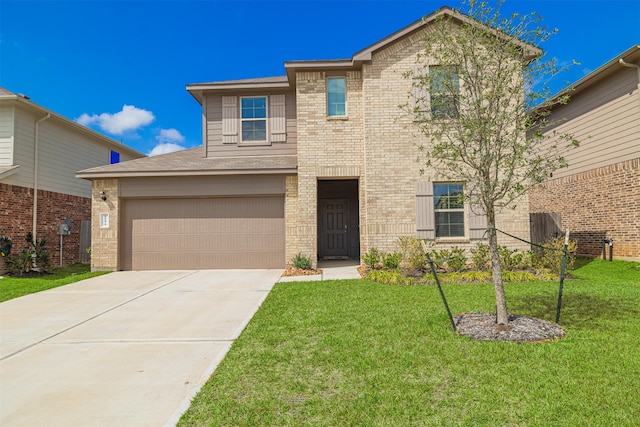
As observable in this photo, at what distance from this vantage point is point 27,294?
8.16 metres

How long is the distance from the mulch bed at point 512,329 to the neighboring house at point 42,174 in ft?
44.6

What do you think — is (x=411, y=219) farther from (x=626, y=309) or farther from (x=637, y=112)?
(x=637, y=112)

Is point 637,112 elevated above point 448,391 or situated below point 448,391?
above

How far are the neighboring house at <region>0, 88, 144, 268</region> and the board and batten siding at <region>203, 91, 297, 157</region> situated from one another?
5.91 meters

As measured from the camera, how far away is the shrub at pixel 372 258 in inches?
394

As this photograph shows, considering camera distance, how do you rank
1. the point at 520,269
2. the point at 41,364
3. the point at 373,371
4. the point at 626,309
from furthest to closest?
the point at 520,269 < the point at 626,309 < the point at 41,364 < the point at 373,371

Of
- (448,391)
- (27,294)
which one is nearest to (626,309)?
(448,391)

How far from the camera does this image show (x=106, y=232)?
11352 millimetres

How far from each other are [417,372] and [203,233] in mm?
9190

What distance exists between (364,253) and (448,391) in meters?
7.53

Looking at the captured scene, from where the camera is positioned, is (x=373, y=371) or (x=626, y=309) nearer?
(x=373, y=371)

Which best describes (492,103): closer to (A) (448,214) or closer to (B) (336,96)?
(A) (448,214)

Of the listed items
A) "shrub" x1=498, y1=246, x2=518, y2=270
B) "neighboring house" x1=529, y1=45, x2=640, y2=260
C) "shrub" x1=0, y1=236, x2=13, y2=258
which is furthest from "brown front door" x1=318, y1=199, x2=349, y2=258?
"shrub" x1=0, y1=236, x2=13, y2=258

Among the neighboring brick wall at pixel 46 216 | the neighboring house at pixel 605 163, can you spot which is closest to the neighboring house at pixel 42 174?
the neighboring brick wall at pixel 46 216
